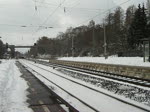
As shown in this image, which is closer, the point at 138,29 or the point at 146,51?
the point at 146,51

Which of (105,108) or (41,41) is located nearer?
(105,108)

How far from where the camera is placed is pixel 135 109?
11.6 meters

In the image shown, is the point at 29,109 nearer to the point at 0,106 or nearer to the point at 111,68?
the point at 0,106

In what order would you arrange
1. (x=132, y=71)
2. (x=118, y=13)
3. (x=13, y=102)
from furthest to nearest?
(x=118, y=13)
(x=132, y=71)
(x=13, y=102)

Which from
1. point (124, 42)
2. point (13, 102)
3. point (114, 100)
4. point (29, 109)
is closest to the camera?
point (29, 109)

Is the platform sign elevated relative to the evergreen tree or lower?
lower

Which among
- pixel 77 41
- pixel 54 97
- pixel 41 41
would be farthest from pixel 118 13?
pixel 54 97

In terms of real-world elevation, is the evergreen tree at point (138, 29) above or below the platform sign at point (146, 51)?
above

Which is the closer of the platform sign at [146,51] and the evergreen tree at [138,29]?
the platform sign at [146,51]

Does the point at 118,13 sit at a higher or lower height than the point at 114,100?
higher

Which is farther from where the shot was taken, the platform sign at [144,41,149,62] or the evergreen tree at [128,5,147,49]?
the evergreen tree at [128,5,147,49]

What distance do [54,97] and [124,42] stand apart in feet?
284

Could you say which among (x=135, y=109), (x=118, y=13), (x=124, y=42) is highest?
(x=118, y=13)

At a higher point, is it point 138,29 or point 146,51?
point 138,29
